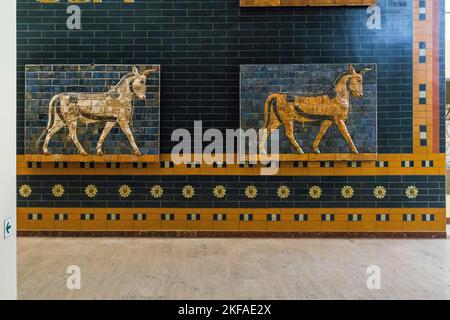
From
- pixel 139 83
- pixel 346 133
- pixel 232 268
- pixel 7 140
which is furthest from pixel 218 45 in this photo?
pixel 7 140

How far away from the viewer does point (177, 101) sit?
4.47 m

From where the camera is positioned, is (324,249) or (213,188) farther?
(213,188)

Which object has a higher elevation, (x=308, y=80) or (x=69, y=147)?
(x=308, y=80)

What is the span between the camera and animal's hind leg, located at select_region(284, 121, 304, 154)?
14.4 feet

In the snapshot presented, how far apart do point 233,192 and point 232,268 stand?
125cm

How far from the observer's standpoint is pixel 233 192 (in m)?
4.48

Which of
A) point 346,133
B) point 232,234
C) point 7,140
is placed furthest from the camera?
point 232,234

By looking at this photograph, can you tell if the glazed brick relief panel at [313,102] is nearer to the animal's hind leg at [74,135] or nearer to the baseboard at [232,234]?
the baseboard at [232,234]

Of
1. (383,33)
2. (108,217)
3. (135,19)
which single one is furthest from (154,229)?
(383,33)

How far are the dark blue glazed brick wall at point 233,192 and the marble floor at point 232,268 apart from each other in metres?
0.39

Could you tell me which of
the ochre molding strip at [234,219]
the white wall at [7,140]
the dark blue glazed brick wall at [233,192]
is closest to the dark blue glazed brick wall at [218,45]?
the dark blue glazed brick wall at [233,192]

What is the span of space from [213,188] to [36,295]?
2.17 m

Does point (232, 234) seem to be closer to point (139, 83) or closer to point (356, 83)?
point (139, 83)

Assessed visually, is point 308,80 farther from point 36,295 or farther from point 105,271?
point 36,295
